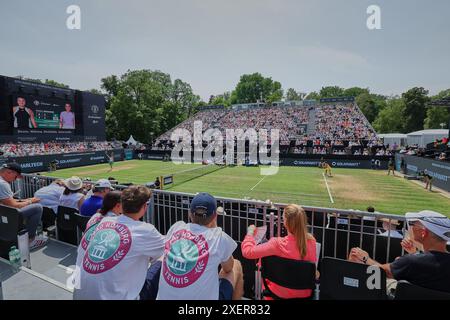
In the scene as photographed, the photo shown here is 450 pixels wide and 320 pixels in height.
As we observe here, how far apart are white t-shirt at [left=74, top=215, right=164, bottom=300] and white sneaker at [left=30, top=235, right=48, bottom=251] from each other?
3615 millimetres

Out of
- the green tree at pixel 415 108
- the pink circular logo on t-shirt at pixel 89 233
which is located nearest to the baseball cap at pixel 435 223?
the pink circular logo on t-shirt at pixel 89 233

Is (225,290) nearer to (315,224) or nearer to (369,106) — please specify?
(315,224)

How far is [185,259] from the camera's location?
8.08 feet

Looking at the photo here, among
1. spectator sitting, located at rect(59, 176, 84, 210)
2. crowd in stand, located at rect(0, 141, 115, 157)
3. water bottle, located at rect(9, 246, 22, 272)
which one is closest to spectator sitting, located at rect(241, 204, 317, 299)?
water bottle, located at rect(9, 246, 22, 272)

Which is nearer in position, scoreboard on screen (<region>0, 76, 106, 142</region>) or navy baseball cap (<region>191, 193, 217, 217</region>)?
navy baseball cap (<region>191, 193, 217, 217</region>)

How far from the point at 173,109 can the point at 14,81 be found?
3785 centimetres

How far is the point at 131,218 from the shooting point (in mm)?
2889

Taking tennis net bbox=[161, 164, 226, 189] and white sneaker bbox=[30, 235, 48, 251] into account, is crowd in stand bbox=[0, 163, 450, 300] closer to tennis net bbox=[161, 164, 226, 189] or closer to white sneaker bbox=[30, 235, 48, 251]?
white sneaker bbox=[30, 235, 48, 251]

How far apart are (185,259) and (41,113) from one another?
3760cm

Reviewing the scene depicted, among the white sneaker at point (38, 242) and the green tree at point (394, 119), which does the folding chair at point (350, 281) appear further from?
the green tree at point (394, 119)

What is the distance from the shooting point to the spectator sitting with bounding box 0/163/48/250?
16.4ft

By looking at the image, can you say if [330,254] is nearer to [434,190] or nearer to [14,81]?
[434,190]

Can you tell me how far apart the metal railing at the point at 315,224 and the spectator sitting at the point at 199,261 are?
1650mm

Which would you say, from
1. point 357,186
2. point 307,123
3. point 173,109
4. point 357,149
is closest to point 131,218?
point 357,186
